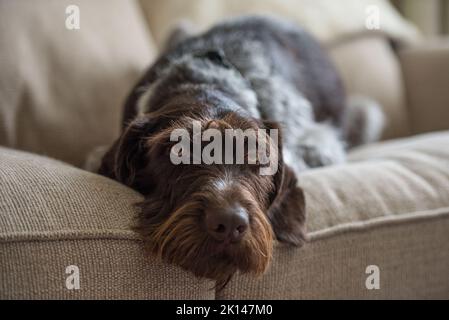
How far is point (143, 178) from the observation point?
1.63 meters

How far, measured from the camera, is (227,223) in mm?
1332

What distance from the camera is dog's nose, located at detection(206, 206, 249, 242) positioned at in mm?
1333

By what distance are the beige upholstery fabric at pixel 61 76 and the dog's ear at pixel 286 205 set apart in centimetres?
99

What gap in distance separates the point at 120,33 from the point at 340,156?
109 cm

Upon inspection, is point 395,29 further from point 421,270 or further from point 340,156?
point 421,270

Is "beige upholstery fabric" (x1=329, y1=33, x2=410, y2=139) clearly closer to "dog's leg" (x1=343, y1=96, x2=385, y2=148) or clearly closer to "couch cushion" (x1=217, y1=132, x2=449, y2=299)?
"dog's leg" (x1=343, y1=96, x2=385, y2=148)

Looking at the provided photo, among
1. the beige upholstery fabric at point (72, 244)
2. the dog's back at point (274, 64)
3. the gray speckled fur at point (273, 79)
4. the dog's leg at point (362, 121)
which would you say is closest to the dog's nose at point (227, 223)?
the beige upholstery fabric at point (72, 244)

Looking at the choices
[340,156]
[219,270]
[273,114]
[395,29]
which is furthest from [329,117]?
[219,270]

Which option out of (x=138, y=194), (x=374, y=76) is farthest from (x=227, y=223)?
(x=374, y=76)

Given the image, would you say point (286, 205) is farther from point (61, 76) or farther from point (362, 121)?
point (362, 121)

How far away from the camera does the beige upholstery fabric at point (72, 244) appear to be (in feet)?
4.20

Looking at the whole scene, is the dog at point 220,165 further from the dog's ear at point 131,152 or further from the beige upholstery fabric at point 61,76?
the beige upholstery fabric at point 61,76

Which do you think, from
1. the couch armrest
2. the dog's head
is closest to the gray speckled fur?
the dog's head

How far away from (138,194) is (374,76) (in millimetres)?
1817
